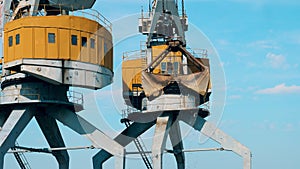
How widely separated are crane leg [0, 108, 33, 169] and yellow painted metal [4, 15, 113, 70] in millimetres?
3144

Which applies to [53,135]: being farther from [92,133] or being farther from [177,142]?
[177,142]

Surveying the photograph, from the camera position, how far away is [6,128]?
38062mm

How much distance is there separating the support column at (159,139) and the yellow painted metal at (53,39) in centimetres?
585

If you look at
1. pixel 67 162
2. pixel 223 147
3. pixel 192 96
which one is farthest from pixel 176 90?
pixel 67 162

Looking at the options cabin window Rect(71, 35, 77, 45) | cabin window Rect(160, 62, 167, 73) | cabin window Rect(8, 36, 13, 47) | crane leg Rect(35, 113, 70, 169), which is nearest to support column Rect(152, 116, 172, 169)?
cabin window Rect(160, 62, 167, 73)

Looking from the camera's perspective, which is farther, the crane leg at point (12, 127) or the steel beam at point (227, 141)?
the steel beam at point (227, 141)

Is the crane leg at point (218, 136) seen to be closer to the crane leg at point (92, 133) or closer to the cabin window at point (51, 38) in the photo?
the crane leg at point (92, 133)

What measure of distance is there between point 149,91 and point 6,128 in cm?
891

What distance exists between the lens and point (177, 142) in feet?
153

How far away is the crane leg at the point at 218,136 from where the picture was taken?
4194 cm

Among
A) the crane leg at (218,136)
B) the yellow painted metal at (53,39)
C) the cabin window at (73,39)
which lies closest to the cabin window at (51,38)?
the yellow painted metal at (53,39)

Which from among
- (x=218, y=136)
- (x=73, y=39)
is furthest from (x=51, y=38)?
(x=218, y=136)

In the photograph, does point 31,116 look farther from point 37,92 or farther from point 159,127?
point 159,127

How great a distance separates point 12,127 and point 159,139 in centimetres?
876
